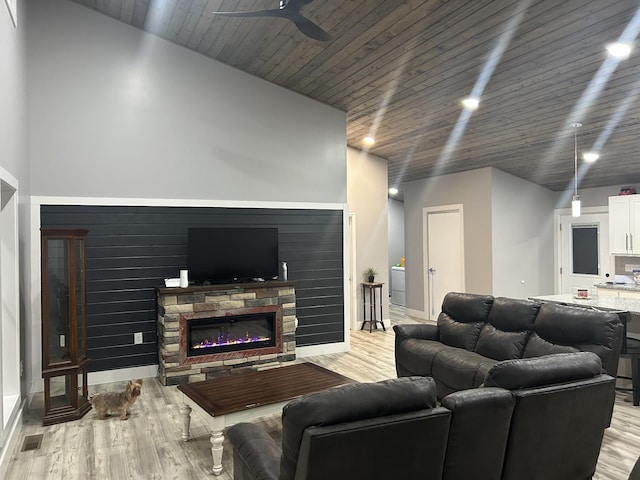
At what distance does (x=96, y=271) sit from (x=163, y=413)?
5.77 ft

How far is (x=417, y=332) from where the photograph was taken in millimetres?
Result: 4801

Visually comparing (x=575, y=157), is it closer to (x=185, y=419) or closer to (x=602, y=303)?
(x=602, y=303)

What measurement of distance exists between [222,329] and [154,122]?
8.03ft

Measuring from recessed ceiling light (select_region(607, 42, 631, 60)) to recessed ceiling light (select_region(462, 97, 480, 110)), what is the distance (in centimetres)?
143

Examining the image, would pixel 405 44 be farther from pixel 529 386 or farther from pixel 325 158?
pixel 529 386

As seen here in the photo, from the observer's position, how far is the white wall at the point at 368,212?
24.6 feet

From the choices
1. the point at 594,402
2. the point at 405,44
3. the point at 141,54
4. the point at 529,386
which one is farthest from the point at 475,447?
the point at 141,54

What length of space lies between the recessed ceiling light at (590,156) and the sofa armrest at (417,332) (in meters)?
3.21

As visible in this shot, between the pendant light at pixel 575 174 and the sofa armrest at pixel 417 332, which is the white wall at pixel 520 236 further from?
the sofa armrest at pixel 417 332

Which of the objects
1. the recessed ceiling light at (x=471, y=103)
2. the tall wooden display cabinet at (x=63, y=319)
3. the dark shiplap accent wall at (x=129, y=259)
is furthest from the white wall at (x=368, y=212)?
the tall wooden display cabinet at (x=63, y=319)

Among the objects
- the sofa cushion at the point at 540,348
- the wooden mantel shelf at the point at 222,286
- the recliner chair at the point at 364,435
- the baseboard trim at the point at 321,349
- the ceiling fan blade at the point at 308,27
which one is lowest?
the baseboard trim at the point at 321,349

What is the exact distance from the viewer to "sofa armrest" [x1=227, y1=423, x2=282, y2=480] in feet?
6.62

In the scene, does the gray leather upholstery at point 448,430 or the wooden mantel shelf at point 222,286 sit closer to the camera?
the gray leather upholstery at point 448,430

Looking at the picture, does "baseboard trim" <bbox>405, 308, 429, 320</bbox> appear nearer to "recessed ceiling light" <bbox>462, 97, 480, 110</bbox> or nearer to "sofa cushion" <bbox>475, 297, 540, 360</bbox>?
"sofa cushion" <bbox>475, 297, 540, 360</bbox>
